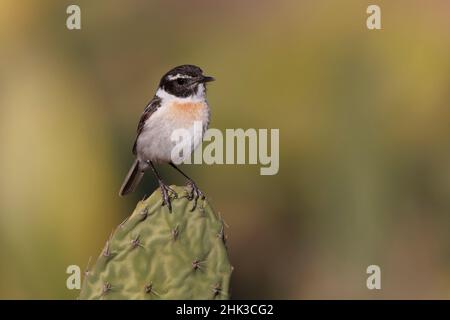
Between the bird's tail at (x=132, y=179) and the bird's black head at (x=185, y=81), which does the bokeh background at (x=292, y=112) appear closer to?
the bird's tail at (x=132, y=179)

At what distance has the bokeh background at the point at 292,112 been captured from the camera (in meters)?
6.42

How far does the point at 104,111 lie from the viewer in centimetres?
655

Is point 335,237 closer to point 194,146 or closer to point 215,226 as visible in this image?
point 194,146

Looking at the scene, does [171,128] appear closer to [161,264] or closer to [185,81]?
[185,81]

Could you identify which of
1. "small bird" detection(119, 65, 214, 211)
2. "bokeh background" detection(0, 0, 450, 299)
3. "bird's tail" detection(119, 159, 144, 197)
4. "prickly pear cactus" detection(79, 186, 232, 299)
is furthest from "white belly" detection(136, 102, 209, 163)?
"prickly pear cactus" detection(79, 186, 232, 299)

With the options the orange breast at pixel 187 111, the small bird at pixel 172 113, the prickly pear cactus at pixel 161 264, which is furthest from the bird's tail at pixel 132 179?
the prickly pear cactus at pixel 161 264

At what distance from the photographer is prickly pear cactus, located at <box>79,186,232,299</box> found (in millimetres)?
3484

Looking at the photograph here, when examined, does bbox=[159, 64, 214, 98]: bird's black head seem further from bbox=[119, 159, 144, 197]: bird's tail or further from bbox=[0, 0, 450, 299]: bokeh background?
bbox=[0, 0, 450, 299]: bokeh background

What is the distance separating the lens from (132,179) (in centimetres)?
545

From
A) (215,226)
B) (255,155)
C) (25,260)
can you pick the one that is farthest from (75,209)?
(215,226)

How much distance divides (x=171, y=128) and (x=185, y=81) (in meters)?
0.28

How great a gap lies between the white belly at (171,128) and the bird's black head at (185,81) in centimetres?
7

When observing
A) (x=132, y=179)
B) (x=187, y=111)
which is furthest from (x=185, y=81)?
(x=132, y=179)

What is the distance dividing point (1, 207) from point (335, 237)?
2.34 meters
